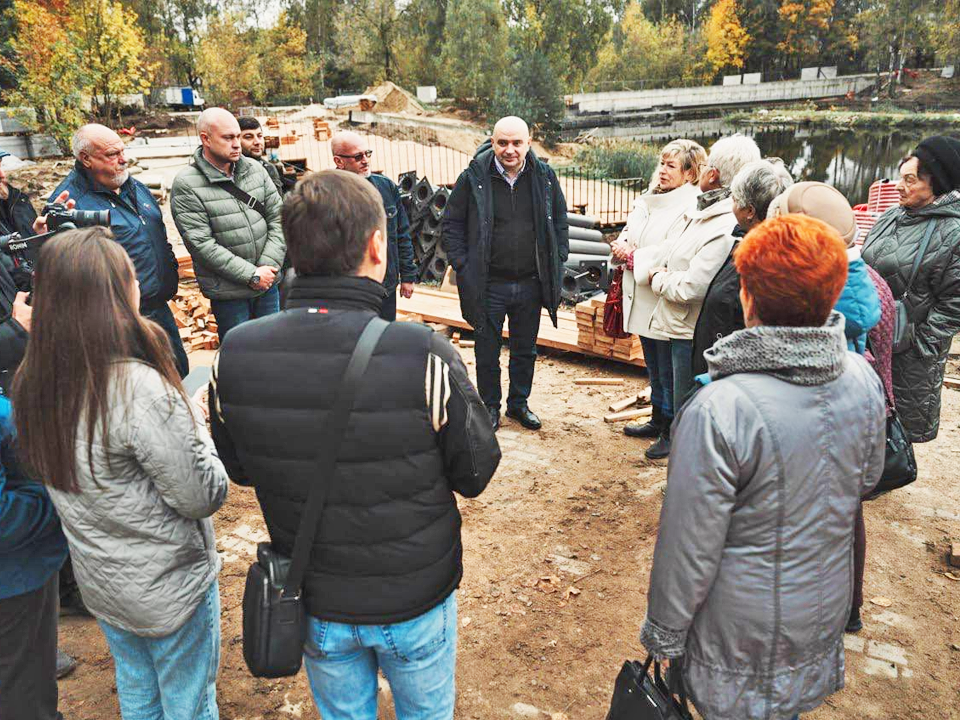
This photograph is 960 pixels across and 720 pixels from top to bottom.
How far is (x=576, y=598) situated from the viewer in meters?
3.45

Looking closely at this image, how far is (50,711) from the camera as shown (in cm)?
238

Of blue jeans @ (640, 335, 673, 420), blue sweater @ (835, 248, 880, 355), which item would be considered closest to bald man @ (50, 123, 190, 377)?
blue jeans @ (640, 335, 673, 420)

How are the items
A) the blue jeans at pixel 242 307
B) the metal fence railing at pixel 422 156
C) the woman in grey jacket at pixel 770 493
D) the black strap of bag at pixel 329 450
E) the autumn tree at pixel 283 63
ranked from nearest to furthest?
1. the black strap of bag at pixel 329 450
2. the woman in grey jacket at pixel 770 493
3. the blue jeans at pixel 242 307
4. the metal fence railing at pixel 422 156
5. the autumn tree at pixel 283 63

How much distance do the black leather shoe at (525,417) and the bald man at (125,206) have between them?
7.70ft

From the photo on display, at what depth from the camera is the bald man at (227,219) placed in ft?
15.1

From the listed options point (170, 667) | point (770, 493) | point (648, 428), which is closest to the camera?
point (770, 493)

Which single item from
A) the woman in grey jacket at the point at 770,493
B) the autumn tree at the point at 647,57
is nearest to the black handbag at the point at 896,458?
the woman in grey jacket at the point at 770,493

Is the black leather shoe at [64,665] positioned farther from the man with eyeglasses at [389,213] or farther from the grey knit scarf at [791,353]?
the grey knit scarf at [791,353]

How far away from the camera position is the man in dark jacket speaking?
4758 mm

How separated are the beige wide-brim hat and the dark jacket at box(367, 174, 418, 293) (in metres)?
3.18

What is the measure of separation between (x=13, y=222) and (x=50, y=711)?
3.05m

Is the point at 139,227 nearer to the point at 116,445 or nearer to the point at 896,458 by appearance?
the point at 116,445

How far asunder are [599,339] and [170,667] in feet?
15.7

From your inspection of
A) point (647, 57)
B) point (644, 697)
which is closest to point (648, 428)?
point (644, 697)
